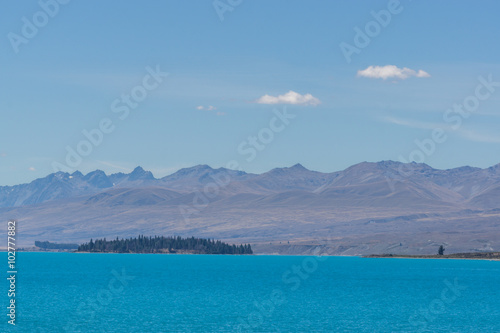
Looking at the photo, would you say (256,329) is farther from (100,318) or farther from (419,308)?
(419,308)

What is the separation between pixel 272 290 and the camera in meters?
148

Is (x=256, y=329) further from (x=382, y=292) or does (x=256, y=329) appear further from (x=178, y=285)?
(x=178, y=285)

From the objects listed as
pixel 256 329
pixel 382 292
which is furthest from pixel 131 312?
pixel 382 292

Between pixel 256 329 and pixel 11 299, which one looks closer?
pixel 256 329

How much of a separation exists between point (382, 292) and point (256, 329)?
63318 mm

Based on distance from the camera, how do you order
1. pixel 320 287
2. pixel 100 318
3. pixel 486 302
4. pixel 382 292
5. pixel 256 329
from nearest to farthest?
pixel 256 329, pixel 100 318, pixel 486 302, pixel 382 292, pixel 320 287

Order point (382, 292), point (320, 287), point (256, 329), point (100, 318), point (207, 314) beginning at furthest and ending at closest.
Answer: point (320, 287) → point (382, 292) → point (207, 314) → point (100, 318) → point (256, 329)

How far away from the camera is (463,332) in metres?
88.9

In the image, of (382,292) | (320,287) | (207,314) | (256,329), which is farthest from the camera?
(320,287)

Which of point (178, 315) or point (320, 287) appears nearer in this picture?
point (178, 315)

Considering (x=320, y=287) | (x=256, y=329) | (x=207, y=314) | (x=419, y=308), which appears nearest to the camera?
(x=256, y=329)

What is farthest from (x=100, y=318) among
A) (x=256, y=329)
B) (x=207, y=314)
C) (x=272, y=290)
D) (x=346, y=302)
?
(x=272, y=290)

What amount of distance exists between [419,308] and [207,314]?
113 ft

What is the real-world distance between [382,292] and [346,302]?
25.8 meters
